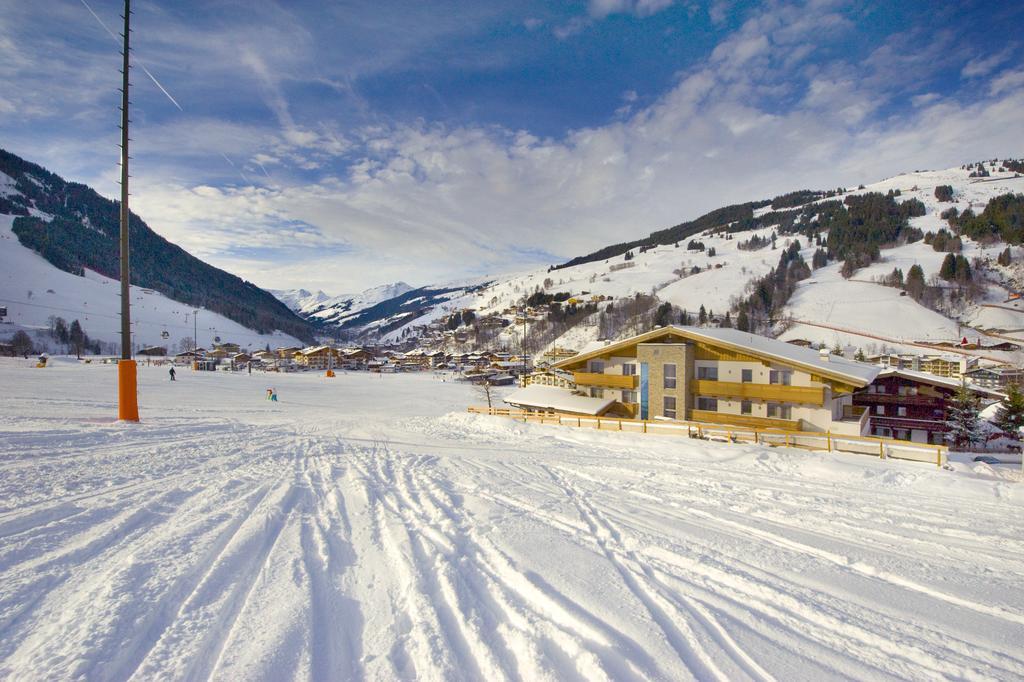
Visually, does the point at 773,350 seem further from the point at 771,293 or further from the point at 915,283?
the point at 915,283

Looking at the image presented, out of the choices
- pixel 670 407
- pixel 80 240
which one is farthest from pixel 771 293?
pixel 80 240

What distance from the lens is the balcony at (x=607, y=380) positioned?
85.9 feet

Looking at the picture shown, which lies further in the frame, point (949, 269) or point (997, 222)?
point (997, 222)

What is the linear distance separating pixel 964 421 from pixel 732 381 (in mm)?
23370

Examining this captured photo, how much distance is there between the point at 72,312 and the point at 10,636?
165 metres

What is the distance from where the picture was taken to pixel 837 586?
489cm

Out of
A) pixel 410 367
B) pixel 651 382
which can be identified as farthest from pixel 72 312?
pixel 651 382

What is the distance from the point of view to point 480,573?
4730mm

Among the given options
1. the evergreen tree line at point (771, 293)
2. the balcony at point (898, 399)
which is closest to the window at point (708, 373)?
the balcony at point (898, 399)

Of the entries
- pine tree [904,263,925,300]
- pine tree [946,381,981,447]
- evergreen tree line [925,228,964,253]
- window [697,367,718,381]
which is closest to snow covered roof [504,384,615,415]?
window [697,367,718,381]

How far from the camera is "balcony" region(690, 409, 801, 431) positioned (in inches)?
848

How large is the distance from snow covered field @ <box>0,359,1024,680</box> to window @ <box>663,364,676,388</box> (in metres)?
14.1

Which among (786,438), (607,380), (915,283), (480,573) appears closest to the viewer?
(480,573)

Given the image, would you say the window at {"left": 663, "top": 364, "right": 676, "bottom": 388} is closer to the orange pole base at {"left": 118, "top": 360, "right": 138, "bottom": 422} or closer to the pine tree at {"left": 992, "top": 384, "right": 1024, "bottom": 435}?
the orange pole base at {"left": 118, "top": 360, "right": 138, "bottom": 422}
